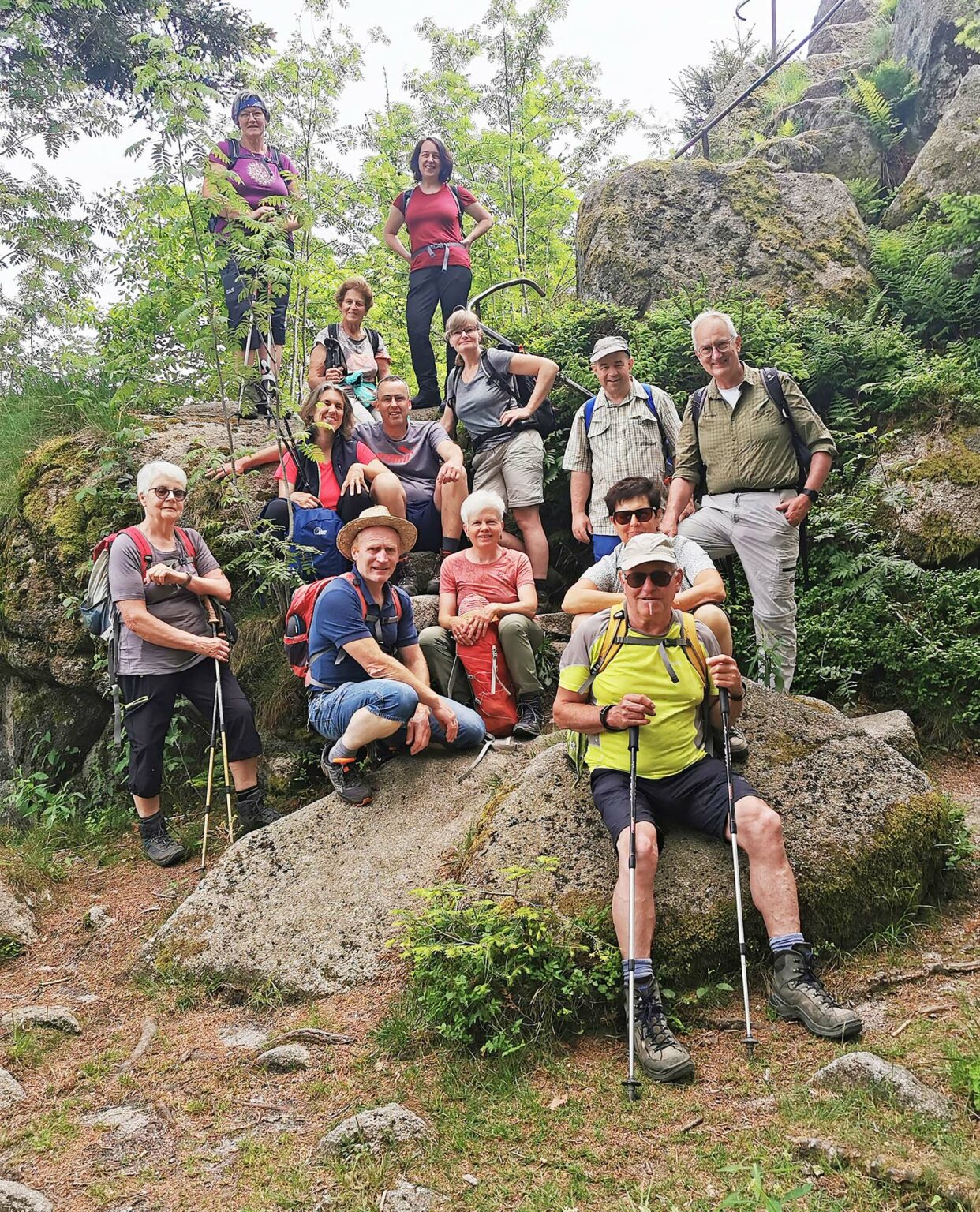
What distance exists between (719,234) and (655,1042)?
11144 mm

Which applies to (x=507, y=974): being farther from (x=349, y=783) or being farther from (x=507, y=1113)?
(x=349, y=783)

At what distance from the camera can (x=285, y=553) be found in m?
6.98

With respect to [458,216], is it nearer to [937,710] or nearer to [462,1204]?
[937,710]

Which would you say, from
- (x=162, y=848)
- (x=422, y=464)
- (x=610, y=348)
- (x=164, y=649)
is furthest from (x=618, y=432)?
(x=162, y=848)

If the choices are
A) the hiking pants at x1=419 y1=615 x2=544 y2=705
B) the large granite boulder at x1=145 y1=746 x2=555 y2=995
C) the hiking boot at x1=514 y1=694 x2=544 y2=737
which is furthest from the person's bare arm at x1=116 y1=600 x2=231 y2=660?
the hiking boot at x1=514 y1=694 x2=544 y2=737

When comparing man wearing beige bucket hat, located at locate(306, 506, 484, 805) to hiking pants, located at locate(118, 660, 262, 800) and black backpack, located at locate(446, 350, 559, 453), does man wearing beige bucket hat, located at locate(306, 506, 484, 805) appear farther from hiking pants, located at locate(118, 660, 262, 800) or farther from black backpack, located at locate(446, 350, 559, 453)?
black backpack, located at locate(446, 350, 559, 453)

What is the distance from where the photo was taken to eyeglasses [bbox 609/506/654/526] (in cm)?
482

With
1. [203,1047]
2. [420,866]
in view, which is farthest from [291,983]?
[420,866]

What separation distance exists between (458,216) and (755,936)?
27.1 ft

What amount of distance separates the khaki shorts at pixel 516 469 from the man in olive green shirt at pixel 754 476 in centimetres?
181

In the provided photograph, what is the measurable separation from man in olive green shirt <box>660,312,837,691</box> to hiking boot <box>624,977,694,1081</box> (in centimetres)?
305

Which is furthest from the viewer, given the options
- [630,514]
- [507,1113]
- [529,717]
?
[529,717]

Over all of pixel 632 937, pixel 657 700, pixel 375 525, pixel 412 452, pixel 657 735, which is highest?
pixel 412 452

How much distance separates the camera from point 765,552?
19.7ft
